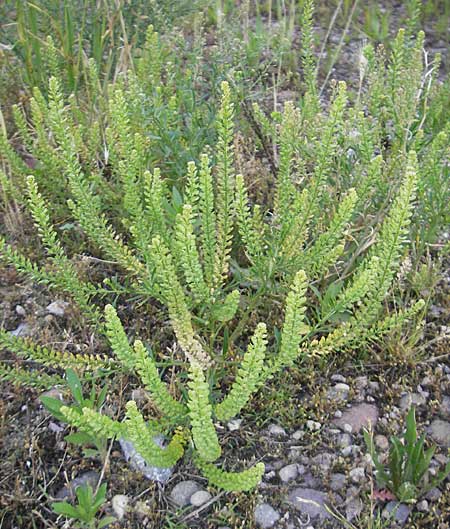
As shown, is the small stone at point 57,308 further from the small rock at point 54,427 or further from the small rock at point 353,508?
the small rock at point 353,508

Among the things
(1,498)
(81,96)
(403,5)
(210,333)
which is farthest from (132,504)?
(403,5)

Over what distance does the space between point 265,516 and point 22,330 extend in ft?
3.86

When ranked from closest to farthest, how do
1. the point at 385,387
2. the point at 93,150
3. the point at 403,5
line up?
the point at 385,387
the point at 93,150
the point at 403,5

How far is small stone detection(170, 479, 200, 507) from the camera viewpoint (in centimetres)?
211

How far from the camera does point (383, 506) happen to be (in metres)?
2.08

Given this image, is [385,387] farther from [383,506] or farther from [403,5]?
[403,5]

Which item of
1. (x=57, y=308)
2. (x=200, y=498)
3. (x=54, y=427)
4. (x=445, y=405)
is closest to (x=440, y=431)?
(x=445, y=405)

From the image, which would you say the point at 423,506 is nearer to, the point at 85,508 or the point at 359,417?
the point at 359,417

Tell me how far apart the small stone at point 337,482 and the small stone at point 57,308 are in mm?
1198

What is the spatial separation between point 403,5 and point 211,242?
3.88m

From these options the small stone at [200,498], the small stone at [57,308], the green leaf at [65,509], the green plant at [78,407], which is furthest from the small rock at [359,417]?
the small stone at [57,308]

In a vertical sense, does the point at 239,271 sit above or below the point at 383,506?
above

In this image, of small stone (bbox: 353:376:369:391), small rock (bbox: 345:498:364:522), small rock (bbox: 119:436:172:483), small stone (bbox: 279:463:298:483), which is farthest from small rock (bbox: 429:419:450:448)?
small rock (bbox: 119:436:172:483)

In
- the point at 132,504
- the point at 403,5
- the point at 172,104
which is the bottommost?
the point at 132,504
